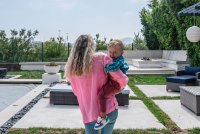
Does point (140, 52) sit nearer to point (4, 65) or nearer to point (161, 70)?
point (161, 70)

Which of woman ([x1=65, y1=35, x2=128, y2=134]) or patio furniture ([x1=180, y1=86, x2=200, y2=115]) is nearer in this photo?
woman ([x1=65, y1=35, x2=128, y2=134])

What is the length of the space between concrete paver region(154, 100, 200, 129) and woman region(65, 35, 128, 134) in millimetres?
3081

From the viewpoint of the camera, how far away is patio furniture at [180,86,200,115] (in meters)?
6.08

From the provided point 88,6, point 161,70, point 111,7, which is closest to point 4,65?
point 88,6

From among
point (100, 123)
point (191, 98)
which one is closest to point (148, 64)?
point (191, 98)

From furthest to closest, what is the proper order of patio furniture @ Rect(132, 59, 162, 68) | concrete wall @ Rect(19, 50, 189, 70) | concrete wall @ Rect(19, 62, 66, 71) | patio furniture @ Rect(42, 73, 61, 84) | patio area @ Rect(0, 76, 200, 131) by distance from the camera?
concrete wall @ Rect(19, 62, 66, 71) → patio furniture @ Rect(132, 59, 162, 68) → concrete wall @ Rect(19, 50, 189, 70) → patio furniture @ Rect(42, 73, 61, 84) → patio area @ Rect(0, 76, 200, 131)

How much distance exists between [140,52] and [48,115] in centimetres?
1555

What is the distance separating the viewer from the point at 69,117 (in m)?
6.00

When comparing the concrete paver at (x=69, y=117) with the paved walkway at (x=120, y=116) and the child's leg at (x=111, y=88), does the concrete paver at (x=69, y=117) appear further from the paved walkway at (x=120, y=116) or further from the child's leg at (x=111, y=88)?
the child's leg at (x=111, y=88)

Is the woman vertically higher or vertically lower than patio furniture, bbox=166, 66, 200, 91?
higher

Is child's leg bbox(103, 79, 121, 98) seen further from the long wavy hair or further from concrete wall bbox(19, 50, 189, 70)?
concrete wall bbox(19, 50, 189, 70)

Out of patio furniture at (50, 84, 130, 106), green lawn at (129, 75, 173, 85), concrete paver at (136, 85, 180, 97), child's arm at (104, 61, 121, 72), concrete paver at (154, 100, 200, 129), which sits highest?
child's arm at (104, 61, 121, 72)

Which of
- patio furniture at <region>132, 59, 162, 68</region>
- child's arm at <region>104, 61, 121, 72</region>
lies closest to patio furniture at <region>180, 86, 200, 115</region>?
child's arm at <region>104, 61, 121, 72</region>

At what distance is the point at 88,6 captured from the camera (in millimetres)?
15844
